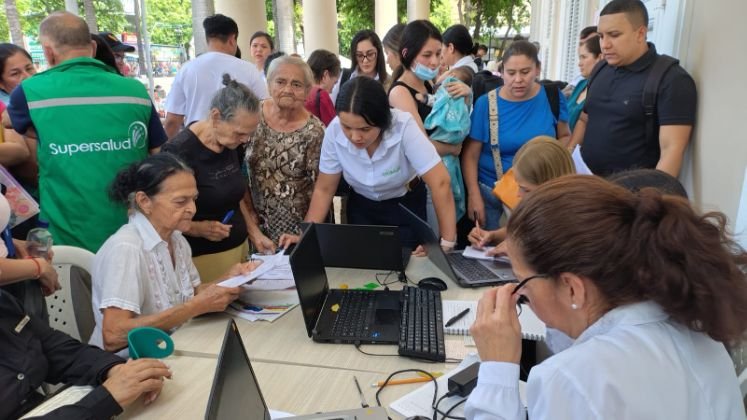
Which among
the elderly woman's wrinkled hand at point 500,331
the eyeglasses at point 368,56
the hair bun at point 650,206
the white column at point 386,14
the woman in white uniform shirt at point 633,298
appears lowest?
the elderly woman's wrinkled hand at point 500,331

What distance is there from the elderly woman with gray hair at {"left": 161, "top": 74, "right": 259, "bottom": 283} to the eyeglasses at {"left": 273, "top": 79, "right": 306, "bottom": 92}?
0.37 meters

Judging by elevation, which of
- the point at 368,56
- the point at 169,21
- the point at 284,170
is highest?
the point at 169,21

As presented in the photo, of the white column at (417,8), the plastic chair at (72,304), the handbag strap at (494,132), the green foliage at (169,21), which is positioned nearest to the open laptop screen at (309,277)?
the plastic chair at (72,304)

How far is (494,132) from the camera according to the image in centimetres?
281

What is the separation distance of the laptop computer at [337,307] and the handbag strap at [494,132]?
50.7 inches

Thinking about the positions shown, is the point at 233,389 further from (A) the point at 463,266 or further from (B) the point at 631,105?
(B) the point at 631,105

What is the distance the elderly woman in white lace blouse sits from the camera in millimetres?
1598

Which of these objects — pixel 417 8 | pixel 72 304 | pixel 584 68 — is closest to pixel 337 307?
pixel 72 304

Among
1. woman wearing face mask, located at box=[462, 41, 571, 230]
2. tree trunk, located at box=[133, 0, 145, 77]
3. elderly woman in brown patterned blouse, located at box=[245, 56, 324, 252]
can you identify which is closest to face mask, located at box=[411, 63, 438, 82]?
woman wearing face mask, located at box=[462, 41, 571, 230]

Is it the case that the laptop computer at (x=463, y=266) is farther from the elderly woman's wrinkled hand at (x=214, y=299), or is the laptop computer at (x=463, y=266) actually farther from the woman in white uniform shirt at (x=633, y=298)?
the woman in white uniform shirt at (x=633, y=298)

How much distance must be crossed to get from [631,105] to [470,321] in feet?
5.03

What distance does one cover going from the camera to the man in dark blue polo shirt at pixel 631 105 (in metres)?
2.31

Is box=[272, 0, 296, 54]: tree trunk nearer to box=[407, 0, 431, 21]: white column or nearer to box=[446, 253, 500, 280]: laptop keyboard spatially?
box=[407, 0, 431, 21]: white column

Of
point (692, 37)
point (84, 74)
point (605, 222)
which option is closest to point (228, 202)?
point (84, 74)
